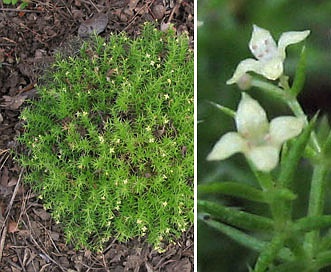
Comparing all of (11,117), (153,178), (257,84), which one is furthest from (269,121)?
(11,117)

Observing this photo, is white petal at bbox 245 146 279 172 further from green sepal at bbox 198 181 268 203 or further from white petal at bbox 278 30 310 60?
white petal at bbox 278 30 310 60

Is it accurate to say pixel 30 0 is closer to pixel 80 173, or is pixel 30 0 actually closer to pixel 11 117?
pixel 11 117

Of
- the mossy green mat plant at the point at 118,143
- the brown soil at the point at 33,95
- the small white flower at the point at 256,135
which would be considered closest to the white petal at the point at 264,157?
the small white flower at the point at 256,135

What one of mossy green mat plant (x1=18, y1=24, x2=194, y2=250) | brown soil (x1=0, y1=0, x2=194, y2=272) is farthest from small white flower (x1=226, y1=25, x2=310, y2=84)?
brown soil (x1=0, y1=0, x2=194, y2=272)

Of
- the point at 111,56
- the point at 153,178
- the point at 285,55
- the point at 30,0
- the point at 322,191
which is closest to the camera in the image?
the point at 322,191

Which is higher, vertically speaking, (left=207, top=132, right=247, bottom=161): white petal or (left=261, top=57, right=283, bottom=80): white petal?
(left=261, top=57, right=283, bottom=80): white petal

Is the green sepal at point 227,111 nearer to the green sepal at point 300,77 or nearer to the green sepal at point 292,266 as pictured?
the green sepal at point 300,77
